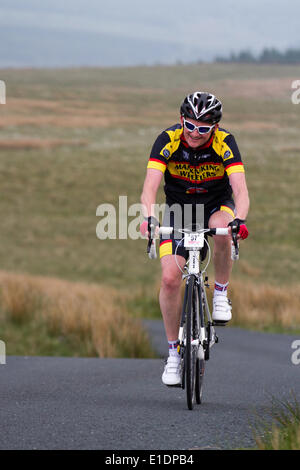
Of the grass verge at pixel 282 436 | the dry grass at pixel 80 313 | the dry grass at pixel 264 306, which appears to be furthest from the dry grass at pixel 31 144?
the grass verge at pixel 282 436

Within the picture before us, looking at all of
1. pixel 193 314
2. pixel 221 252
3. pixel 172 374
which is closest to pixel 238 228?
pixel 193 314

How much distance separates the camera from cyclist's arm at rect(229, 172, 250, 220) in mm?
6230

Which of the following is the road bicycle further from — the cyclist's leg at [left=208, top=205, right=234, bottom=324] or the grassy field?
the grassy field

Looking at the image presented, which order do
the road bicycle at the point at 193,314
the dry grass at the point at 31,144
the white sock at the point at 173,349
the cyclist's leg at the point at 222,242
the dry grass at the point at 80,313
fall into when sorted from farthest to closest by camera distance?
the dry grass at the point at 31,144, the dry grass at the point at 80,313, the cyclist's leg at the point at 222,242, the white sock at the point at 173,349, the road bicycle at the point at 193,314

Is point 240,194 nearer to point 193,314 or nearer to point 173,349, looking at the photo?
point 193,314

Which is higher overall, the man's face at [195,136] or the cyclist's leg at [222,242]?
the man's face at [195,136]

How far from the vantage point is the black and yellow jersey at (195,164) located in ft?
20.8

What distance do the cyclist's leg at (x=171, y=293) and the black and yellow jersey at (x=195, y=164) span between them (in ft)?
2.11

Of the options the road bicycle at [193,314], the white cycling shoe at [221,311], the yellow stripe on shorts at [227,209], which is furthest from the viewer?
the white cycling shoe at [221,311]

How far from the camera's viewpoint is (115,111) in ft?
315

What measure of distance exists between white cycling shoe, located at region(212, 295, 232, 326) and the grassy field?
8.44 metres

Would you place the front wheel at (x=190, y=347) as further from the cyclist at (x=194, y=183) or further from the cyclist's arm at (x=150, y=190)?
the cyclist's arm at (x=150, y=190)

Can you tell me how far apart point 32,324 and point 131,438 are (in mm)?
8783

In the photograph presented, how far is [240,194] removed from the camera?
629 cm
